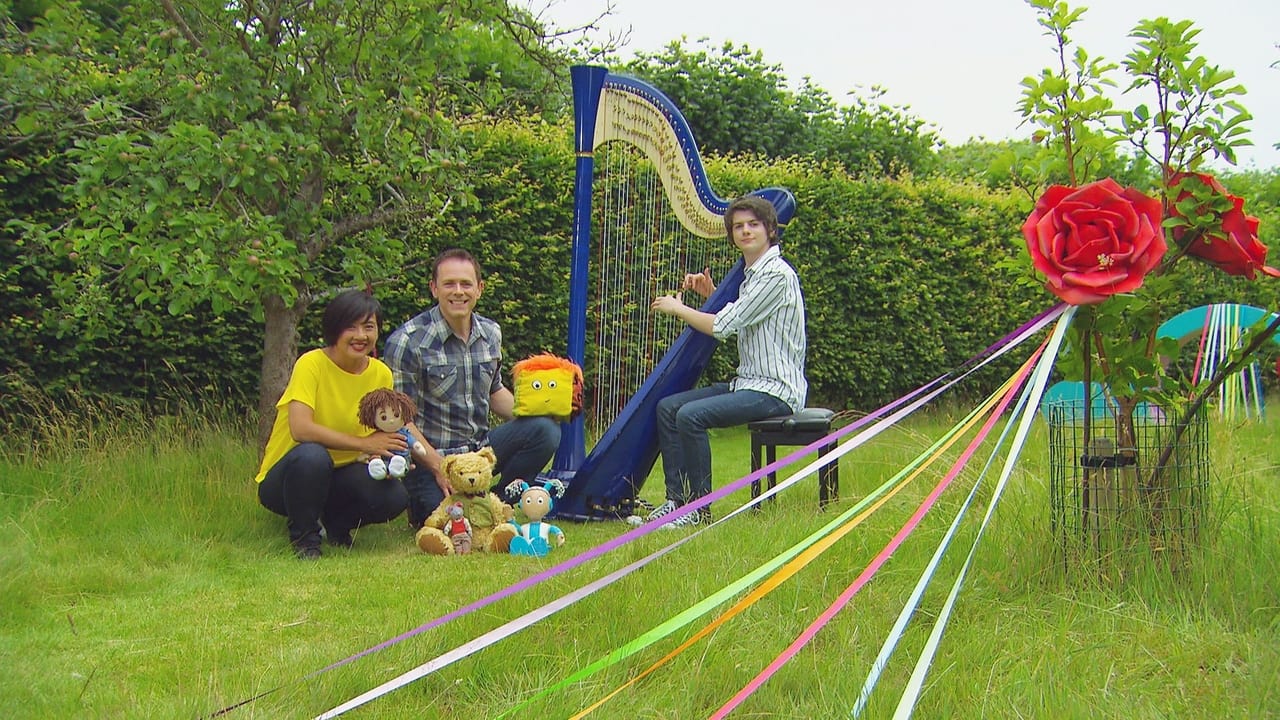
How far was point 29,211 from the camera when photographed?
4781 mm

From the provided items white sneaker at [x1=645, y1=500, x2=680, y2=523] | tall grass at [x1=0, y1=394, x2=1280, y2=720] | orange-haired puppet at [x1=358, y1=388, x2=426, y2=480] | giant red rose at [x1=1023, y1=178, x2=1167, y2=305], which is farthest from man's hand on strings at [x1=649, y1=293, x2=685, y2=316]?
giant red rose at [x1=1023, y1=178, x2=1167, y2=305]

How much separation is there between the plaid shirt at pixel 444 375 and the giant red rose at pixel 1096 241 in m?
2.24

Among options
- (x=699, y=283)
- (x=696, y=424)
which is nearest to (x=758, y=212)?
(x=699, y=283)

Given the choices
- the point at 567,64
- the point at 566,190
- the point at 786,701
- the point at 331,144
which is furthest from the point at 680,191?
the point at 786,701

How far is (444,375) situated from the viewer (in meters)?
3.91

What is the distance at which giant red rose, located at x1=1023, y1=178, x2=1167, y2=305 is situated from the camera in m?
2.14

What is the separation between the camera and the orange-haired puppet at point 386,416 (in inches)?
138

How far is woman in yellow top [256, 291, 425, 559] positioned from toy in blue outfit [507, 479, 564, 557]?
0.42 m

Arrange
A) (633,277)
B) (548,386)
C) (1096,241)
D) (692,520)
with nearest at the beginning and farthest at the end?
(1096,241) → (692,520) → (548,386) → (633,277)

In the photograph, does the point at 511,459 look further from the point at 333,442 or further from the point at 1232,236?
the point at 1232,236

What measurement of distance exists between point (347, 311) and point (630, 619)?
1667 millimetres

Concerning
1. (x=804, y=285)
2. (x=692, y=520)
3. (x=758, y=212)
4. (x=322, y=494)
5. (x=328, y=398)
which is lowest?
(x=692, y=520)

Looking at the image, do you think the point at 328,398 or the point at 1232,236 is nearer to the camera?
the point at 1232,236

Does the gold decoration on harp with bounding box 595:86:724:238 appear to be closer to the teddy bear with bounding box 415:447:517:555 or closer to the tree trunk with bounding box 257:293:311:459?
the teddy bear with bounding box 415:447:517:555
